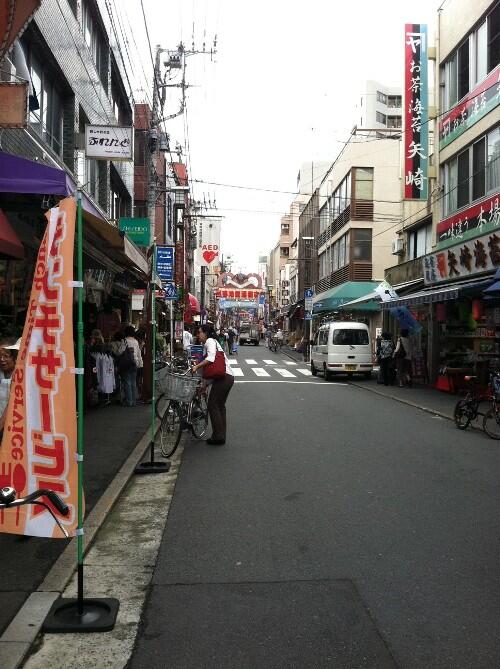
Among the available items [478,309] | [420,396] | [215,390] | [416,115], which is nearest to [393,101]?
[416,115]

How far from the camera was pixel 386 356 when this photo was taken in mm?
20797

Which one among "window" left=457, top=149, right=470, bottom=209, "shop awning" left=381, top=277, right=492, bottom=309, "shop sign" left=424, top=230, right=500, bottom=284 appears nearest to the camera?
"shop awning" left=381, top=277, right=492, bottom=309

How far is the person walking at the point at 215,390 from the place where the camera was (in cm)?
926

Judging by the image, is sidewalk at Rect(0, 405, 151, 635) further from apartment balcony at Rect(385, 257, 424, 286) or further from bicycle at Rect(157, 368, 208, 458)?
apartment balcony at Rect(385, 257, 424, 286)

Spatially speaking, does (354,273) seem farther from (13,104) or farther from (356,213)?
(13,104)

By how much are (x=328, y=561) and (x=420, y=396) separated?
13.3 metres

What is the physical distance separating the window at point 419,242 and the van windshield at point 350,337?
3.86 metres

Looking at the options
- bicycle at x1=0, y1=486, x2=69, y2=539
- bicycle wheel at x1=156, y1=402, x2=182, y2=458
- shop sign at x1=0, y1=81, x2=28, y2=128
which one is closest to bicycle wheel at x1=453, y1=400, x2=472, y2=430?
bicycle wheel at x1=156, y1=402, x2=182, y2=458

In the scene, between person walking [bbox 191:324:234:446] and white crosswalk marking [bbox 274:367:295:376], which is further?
white crosswalk marking [bbox 274:367:295:376]

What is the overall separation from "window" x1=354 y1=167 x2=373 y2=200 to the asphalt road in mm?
29820

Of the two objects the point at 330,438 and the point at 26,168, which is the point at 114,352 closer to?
the point at 330,438

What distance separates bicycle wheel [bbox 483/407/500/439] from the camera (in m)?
10.6

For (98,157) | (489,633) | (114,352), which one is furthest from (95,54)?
(489,633)

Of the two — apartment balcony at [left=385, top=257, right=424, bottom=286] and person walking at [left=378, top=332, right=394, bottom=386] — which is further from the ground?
apartment balcony at [left=385, top=257, right=424, bottom=286]
